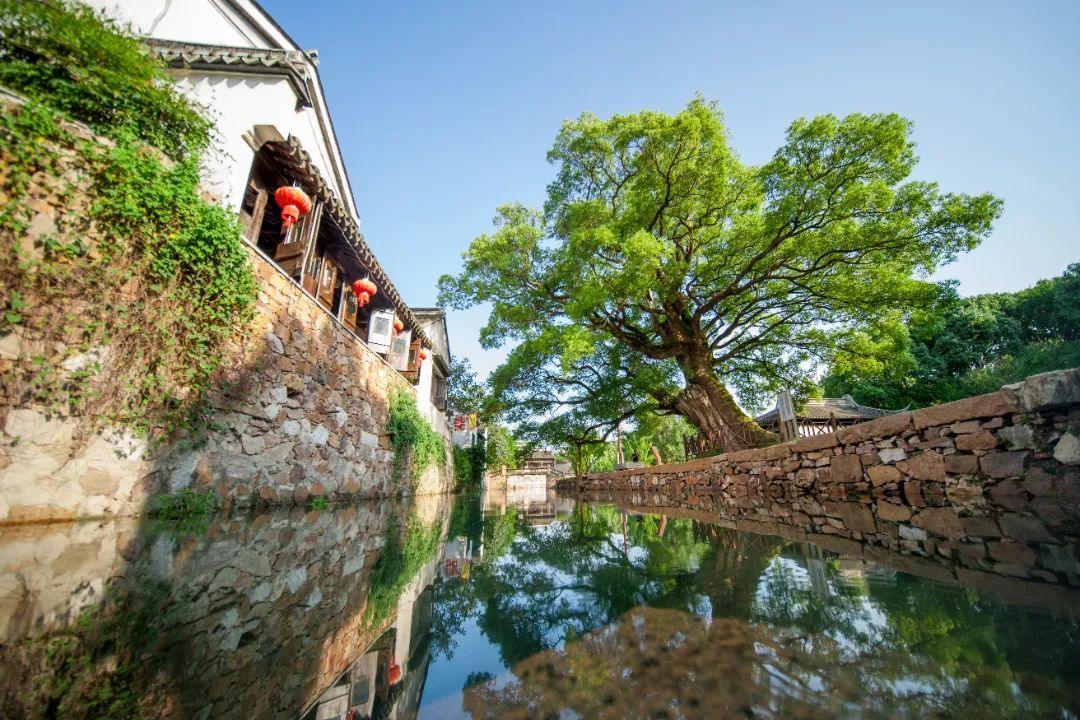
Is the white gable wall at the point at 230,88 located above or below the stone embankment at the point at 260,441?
above

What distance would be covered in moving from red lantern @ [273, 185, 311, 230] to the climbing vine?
4.06 feet

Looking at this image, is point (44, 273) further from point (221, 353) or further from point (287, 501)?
point (287, 501)

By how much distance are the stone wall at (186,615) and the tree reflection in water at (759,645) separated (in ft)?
1.18

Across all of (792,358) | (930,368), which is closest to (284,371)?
(792,358)

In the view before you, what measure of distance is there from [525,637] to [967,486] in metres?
3.48

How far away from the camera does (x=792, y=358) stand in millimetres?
9547

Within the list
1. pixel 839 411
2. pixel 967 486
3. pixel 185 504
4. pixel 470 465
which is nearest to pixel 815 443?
pixel 967 486

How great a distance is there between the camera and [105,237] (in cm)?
298

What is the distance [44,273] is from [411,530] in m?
3.18

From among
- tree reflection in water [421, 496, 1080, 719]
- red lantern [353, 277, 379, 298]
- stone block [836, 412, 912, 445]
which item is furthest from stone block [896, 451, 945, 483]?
red lantern [353, 277, 379, 298]

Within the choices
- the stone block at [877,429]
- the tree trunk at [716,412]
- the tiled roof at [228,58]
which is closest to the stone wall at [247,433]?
the tiled roof at [228,58]

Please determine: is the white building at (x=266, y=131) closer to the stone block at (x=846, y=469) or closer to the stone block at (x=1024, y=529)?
the stone block at (x=1024, y=529)

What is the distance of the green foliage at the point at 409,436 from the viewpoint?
303 inches

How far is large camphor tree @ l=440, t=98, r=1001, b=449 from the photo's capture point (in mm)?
6598
